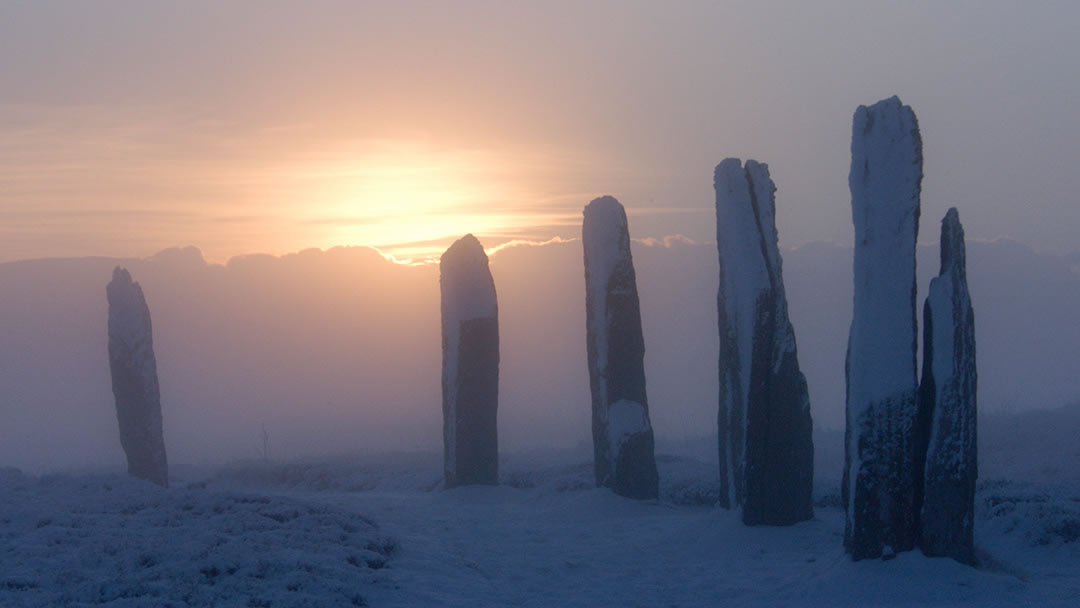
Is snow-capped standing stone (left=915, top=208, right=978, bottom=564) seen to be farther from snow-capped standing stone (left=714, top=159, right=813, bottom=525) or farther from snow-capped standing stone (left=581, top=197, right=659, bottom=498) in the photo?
snow-capped standing stone (left=581, top=197, right=659, bottom=498)

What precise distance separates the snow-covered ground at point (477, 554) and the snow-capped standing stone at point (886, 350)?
0.57 meters

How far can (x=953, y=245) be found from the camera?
11.7 m

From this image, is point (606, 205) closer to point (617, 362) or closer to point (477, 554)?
point (617, 362)

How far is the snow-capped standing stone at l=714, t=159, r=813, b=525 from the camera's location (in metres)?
14.6

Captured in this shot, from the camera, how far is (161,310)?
72.9m

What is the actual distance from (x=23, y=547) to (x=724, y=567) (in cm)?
883

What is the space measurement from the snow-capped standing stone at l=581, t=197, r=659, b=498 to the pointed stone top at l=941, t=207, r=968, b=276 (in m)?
7.63

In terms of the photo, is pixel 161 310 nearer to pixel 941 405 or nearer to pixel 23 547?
pixel 23 547

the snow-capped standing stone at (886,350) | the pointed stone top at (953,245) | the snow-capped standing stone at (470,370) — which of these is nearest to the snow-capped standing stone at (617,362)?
the snow-capped standing stone at (470,370)

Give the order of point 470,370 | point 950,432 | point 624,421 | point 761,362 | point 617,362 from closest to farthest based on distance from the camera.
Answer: point 950,432 → point 761,362 → point 624,421 → point 617,362 → point 470,370

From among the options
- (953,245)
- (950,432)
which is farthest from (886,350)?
(953,245)

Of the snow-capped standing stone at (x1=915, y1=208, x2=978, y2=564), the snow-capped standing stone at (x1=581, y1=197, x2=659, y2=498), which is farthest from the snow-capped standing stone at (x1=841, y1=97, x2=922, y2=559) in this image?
the snow-capped standing stone at (x1=581, y1=197, x2=659, y2=498)

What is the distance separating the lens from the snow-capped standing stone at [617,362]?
18531 mm

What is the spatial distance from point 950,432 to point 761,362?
350cm
